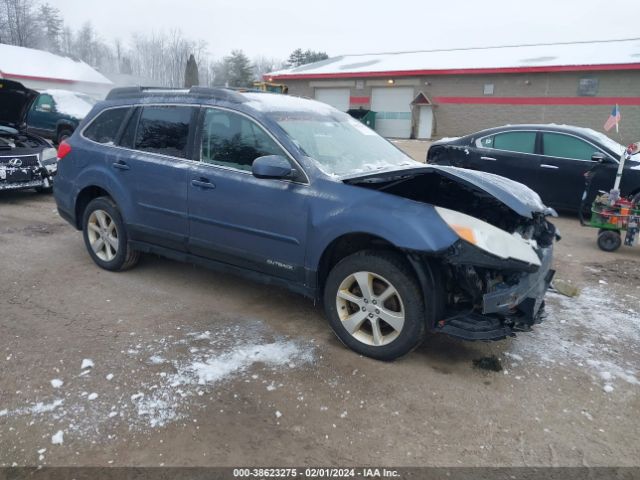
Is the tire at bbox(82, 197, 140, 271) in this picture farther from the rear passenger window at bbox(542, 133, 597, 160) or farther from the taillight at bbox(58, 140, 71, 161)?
the rear passenger window at bbox(542, 133, 597, 160)

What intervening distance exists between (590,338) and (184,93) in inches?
152

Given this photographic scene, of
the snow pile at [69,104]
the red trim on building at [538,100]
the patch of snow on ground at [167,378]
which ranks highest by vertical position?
the red trim on building at [538,100]

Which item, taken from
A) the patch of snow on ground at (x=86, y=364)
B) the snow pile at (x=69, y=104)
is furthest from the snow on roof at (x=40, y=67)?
the patch of snow on ground at (x=86, y=364)

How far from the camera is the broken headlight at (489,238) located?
301 centimetres

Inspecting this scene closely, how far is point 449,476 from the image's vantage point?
93.8 inches

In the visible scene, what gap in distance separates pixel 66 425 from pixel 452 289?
236cm

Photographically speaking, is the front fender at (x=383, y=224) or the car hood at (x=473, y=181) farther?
the car hood at (x=473, y=181)

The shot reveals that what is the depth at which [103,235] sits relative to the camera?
499 centimetres

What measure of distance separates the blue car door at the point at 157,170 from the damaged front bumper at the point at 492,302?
2.32m

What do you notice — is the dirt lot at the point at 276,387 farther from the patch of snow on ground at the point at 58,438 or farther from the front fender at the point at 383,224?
the front fender at the point at 383,224

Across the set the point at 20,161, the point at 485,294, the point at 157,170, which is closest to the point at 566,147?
the point at 485,294

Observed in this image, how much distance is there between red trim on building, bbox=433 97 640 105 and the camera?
21234 mm

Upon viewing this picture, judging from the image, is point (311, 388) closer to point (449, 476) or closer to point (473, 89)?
point (449, 476)

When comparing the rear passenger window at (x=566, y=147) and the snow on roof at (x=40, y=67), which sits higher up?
the snow on roof at (x=40, y=67)
